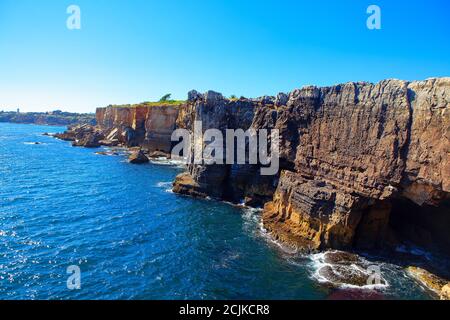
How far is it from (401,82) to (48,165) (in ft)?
233

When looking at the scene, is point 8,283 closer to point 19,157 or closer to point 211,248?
point 211,248

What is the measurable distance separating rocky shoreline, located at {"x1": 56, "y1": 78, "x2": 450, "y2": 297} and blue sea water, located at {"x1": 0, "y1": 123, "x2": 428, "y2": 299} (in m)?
4.26

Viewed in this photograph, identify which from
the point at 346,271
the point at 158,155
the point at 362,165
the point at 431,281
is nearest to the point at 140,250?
the point at 346,271

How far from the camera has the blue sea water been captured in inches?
917

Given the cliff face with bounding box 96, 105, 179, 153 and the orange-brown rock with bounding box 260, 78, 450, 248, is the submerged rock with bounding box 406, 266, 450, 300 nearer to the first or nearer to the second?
the orange-brown rock with bounding box 260, 78, 450, 248

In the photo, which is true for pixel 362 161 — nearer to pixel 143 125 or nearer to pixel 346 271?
pixel 346 271

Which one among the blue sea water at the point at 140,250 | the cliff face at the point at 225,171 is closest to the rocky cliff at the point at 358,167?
the cliff face at the point at 225,171

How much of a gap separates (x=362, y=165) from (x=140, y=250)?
24.2 meters

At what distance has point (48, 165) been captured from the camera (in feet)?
225

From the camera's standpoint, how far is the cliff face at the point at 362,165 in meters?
26.2

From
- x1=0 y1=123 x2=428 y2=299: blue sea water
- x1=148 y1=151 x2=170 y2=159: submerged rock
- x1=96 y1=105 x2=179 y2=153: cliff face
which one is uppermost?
x1=96 y1=105 x2=179 y2=153: cliff face

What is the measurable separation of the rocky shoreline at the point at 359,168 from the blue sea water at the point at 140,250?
4260 millimetres

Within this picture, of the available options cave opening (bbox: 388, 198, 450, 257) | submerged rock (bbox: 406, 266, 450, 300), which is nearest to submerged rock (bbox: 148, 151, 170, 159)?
cave opening (bbox: 388, 198, 450, 257)

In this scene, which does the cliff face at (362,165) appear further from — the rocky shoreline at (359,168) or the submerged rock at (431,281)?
the submerged rock at (431,281)
